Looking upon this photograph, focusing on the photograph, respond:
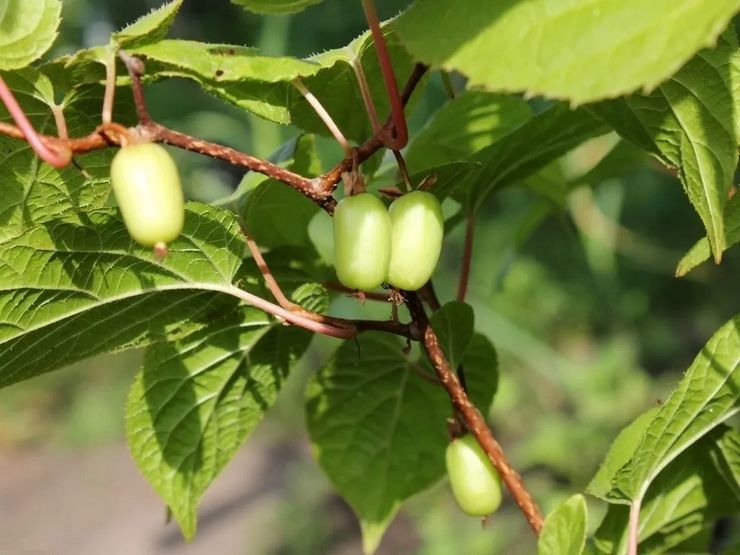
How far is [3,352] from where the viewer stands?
1.64 ft

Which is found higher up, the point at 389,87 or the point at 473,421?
the point at 389,87

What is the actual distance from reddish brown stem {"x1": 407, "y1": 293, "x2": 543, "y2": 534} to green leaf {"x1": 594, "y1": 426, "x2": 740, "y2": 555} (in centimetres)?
7

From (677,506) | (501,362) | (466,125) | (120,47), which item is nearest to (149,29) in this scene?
(120,47)

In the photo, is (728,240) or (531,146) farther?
(531,146)

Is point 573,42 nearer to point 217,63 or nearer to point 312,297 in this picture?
point 217,63

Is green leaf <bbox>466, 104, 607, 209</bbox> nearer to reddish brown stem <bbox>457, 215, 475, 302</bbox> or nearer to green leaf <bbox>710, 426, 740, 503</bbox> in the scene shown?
reddish brown stem <bbox>457, 215, 475, 302</bbox>

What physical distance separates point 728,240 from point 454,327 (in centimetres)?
18

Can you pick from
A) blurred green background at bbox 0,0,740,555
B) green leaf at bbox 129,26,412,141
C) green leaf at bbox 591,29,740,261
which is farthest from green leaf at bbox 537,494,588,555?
blurred green background at bbox 0,0,740,555

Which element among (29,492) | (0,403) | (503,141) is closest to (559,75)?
(503,141)

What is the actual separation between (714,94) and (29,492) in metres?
4.01

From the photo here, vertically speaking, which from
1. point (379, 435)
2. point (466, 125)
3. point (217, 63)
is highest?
point (217, 63)

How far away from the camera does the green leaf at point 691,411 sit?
501mm

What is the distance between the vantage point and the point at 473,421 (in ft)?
1.81

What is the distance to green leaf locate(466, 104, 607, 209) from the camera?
1.93ft
